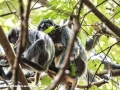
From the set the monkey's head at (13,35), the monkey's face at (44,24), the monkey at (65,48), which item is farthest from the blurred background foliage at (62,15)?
the monkey's face at (44,24)

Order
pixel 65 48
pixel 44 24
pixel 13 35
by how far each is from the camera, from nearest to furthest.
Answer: pixel 13 35 < pixel 44 24 < pixel 65 48

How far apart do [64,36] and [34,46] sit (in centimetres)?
111

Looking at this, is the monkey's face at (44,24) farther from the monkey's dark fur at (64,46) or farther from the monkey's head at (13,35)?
the monkey's head at (13,35)

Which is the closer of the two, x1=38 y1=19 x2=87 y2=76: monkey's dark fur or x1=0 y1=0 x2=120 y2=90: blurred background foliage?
x1=0 y1=0 x2=120 y2=90: blurred background foliage

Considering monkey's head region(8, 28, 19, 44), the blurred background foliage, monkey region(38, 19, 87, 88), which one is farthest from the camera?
monkey region(38, 19, 87, 88)

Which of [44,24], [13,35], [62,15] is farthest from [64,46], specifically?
[62,15]

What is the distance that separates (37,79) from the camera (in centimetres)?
293

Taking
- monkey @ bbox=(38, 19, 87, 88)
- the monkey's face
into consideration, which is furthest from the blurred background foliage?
the monkey's face

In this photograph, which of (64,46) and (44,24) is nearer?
(44,24)

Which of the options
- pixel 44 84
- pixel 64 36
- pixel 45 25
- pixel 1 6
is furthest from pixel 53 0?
pixel 64 36

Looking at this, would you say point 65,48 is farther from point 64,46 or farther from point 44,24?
point 44,24

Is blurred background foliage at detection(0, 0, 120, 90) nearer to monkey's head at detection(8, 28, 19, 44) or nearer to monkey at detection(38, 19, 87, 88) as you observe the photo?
monkey's head at detection(8, 28, 19, 44)

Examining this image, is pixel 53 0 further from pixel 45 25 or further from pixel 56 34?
pixel 56 34

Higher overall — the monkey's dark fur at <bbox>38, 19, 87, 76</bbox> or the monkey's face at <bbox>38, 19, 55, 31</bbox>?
the monkey's face at <bbox>38, 19, 55, 31</bbox>
